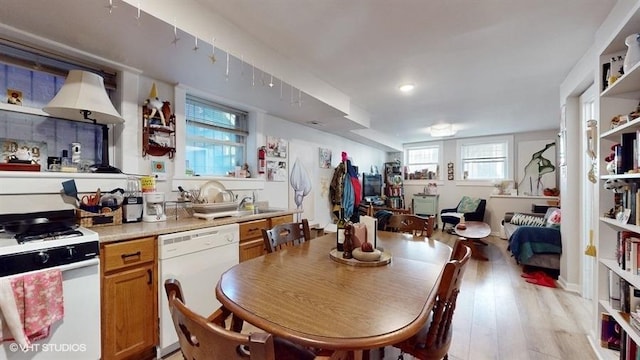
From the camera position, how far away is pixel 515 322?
2.29m

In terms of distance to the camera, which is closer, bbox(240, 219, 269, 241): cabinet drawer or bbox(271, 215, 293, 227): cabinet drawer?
bbox(240, 219, 269, 241): cabinet drawer

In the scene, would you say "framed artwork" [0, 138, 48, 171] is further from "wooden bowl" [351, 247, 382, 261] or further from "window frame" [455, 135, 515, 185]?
"window frame" [455, 135, 515, 185]

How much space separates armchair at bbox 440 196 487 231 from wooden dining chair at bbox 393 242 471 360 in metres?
5.10

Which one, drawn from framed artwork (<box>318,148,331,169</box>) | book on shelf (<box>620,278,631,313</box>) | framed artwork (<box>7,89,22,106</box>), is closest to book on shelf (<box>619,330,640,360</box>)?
book on shelf (<box>620,278,631,313</box>)

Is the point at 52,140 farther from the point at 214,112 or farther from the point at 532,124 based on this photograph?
the point at 532,124

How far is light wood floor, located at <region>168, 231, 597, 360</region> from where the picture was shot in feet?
6.20

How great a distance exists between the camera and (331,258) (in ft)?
4.81

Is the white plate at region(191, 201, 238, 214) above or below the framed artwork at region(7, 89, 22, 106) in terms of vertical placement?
below

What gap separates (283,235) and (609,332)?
90.1 inches

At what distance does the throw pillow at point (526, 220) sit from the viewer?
15.3ft

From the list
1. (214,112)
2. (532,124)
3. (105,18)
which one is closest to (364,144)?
(532,124)

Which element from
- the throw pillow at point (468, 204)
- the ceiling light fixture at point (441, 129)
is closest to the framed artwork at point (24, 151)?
the ceiling light fixture at point (441, 129)

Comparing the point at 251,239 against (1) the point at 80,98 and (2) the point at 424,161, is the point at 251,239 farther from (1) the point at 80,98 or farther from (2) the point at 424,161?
(2) the point at 424,161

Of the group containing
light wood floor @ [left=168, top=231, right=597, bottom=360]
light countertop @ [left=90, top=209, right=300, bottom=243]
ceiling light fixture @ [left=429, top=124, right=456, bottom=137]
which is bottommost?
light wood floor @ [left=168, top=231, right=597, bottom=360]
